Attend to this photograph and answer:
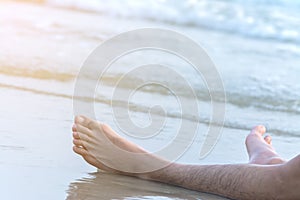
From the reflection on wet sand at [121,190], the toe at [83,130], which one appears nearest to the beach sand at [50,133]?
the reflection on wet sand at [121,190]

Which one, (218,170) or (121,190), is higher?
(218,170)

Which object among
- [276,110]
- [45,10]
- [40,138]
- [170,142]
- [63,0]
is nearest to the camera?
[40,138]

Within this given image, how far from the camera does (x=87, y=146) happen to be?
8.30ft

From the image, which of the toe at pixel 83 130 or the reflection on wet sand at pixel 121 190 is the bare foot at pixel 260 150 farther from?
the toe at pixel 83 130

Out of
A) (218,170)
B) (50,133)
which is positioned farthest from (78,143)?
(218,170)

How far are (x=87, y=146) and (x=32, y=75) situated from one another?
4.45ft

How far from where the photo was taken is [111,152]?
2.52 metres

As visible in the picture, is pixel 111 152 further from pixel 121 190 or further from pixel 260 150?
pixel 260 150

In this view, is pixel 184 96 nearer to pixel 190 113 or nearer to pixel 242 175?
pixel 190 113

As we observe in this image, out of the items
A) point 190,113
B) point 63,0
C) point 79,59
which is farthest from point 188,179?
point 63,0

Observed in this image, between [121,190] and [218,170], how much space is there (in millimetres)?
333

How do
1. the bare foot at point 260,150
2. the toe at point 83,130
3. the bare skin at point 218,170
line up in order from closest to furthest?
the bare skin at point 218,170
the bare foot at point 260,150
the toe at point 83,130

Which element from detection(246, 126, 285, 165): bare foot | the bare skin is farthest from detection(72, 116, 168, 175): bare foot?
detection(246, 126, 285, 165): bare foot

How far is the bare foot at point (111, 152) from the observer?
2484 mm
